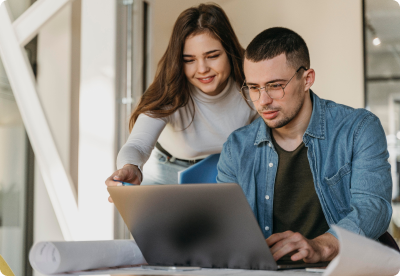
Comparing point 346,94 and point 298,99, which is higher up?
point 346,94

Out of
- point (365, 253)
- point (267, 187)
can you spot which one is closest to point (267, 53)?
point (267, 187)

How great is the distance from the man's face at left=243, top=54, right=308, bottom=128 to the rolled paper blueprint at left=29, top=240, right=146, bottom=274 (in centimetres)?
60

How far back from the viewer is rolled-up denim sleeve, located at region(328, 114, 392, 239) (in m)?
1.02

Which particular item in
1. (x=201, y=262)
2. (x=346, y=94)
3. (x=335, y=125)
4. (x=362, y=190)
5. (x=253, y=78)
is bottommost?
(x=201, y=262)

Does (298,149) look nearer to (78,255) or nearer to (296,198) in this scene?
(296,198)

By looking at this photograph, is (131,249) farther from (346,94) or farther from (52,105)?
(346,94)

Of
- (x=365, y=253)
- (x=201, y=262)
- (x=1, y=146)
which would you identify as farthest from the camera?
(x=1, y=146)

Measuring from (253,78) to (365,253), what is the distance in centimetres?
77

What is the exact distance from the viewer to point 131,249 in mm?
895

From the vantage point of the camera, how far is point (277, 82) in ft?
4.17

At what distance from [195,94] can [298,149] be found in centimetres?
57

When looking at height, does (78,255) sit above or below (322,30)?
below

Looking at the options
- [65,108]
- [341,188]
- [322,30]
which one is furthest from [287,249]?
[322,30]

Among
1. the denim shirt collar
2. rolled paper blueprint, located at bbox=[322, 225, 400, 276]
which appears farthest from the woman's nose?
rolled paper blueprint, located at bbox=[322, 225, 400, 276]
